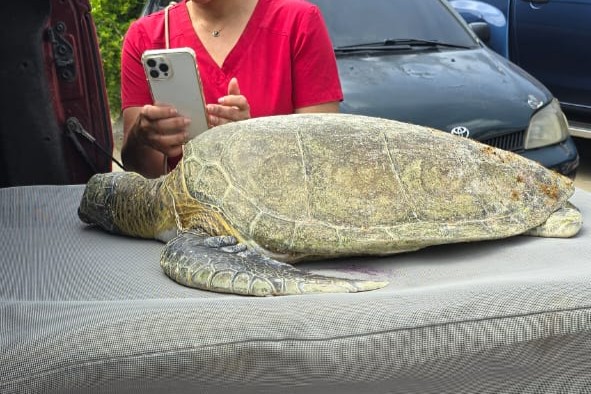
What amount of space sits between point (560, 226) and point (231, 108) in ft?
3.10

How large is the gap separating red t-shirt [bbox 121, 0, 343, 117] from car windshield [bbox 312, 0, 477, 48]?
1.82m

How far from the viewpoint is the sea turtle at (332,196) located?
1707mm

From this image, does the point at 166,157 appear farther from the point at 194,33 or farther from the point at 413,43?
the point at 413,43

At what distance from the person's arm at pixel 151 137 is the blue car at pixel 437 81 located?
1.44m

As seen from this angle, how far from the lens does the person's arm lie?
2.19 m

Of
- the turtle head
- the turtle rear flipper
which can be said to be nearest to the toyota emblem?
the turtle rear flipper

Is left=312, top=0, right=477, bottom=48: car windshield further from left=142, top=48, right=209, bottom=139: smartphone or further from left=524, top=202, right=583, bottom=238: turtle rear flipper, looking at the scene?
left=524, top=202, right=583, bottom=238: turtle rear flipper

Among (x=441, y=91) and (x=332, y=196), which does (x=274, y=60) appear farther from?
(x=441, y=91)

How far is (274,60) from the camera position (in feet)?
8.24

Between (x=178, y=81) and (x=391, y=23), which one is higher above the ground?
(x=178, y=81)

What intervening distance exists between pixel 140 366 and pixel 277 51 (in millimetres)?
1568

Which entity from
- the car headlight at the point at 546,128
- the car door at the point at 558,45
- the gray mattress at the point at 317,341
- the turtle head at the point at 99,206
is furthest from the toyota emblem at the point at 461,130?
the car door at the point at 558,45

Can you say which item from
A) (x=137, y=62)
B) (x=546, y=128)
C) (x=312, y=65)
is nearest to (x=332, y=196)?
(x=312, y=65)

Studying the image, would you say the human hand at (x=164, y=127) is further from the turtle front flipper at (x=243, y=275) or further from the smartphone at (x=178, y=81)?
the turtle front flipper at (x=243, y=275)
